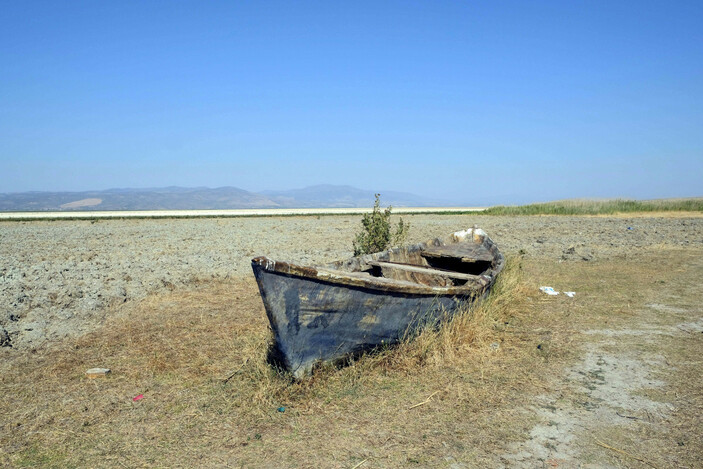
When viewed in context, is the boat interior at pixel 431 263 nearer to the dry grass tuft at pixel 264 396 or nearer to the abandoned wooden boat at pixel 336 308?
the dry grass tuft at pixel 264 396

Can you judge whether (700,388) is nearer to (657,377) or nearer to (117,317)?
(657,377)

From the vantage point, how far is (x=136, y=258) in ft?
46.0

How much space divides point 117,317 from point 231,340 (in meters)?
2.54

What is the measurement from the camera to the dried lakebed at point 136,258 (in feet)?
26.2

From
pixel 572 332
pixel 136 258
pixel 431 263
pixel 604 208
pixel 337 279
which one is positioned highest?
pixel 604 208

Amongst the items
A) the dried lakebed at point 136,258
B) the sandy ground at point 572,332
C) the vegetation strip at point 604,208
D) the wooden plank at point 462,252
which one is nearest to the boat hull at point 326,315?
the sandy ground at point 572,332

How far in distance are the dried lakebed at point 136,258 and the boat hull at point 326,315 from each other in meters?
4.00

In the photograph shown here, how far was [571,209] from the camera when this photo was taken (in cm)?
3756

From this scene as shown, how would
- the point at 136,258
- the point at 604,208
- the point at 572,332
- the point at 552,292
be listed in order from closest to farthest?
the point at 572,332 → the point at 552,292 → the point at 136,258 → the point at 604,208

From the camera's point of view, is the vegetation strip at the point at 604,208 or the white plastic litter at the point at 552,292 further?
the vegetation strip at the point at 604,208

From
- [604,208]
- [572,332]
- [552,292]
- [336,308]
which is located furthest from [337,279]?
[604,208]

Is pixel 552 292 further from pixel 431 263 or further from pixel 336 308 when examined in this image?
pixel 336 308

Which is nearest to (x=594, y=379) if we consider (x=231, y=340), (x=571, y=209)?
(x=231, y=340)

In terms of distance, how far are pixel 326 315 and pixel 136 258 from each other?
421 inches
